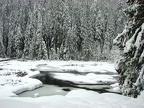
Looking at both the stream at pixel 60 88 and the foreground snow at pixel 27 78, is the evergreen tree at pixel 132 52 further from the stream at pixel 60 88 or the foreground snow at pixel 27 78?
the foreground snow at pixel 27 78

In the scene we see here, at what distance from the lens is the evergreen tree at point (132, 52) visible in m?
10.6

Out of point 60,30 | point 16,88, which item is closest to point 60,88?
point 16,88

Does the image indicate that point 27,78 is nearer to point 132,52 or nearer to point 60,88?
point 60,88

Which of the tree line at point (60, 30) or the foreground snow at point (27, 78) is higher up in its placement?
the tree line at point (60, 30)

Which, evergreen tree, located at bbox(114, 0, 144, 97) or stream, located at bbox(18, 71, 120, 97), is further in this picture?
stream, located at bbox(18, 71, 120, 97)

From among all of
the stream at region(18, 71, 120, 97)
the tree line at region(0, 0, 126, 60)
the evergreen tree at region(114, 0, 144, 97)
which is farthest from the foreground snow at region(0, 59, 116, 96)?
the tree line at region(0, 0, 126, 60)

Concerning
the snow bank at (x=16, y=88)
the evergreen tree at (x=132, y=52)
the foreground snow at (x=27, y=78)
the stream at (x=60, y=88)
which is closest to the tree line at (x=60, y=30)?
the foreground snow at (x=27, y=78)

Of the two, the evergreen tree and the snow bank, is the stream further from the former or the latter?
the evergreen tree

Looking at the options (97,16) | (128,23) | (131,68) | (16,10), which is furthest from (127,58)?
(16,10)

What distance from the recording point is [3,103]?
10.4m

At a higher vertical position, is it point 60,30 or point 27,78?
point 60,30

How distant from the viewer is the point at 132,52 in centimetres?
1123

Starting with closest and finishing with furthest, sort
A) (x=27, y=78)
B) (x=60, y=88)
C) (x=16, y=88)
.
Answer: (x=16, y=88) → (x=60, y=88) → (x=27, y=78)

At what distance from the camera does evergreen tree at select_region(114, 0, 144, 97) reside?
1059cm
